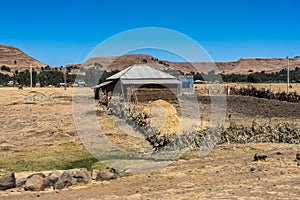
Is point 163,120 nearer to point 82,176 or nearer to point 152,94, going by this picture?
point 82,176

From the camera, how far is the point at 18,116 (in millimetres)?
25234

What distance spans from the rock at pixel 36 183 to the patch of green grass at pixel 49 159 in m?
2.31

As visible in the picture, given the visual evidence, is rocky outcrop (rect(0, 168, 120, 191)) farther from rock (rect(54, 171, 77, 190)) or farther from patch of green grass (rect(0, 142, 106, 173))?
patch of green grass (rect(0, 142, 106, 173))

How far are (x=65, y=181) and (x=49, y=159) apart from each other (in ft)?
12.2

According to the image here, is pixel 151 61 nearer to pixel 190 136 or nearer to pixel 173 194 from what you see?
pixel 190 136

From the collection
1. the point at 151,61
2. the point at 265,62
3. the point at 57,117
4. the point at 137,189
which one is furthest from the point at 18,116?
the point at 265,62

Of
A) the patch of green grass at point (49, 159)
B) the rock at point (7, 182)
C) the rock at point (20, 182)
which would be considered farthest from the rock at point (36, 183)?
the patch of green grass at point (49, 159)

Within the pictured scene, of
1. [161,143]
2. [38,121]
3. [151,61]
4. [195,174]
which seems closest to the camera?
[195,174]

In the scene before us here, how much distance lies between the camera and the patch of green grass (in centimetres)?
1188

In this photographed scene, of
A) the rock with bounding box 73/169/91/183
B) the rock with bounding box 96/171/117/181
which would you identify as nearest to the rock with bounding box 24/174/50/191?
the rock with bounding box 73/169/91/183

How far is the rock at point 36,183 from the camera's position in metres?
9.15

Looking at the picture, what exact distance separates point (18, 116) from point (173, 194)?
18634mm

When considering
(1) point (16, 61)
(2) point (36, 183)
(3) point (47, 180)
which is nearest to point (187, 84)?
(3) point (47, 180)

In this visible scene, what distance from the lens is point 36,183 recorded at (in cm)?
917
